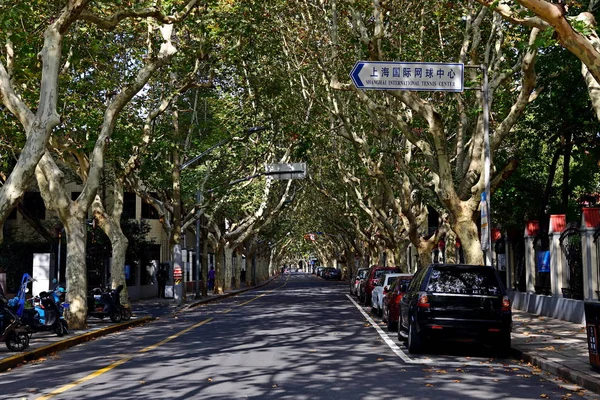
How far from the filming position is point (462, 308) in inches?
519

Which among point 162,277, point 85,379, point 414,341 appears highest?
point 162,277

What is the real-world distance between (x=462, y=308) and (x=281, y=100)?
20435mm

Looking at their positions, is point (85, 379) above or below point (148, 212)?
below

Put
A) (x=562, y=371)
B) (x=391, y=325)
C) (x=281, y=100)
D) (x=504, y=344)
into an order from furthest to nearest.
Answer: (x=281, y=100)
(x=391, y=325)
(x=504, y=344)
(x=562, y=371)

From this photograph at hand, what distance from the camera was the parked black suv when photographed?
517 inches

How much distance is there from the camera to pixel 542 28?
10.2 meters

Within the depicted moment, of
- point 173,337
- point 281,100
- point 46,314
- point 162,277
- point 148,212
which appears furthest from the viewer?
point 148,212

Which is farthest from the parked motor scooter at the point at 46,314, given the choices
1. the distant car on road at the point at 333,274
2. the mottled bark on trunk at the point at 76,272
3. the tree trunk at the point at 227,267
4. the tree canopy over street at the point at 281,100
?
the distant car on road at the point at 333,274

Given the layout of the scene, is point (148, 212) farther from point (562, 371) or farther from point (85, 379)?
point (562, 371)

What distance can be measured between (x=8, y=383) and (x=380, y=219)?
92.6 feet

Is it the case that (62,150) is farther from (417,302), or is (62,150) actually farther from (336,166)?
(336,166)

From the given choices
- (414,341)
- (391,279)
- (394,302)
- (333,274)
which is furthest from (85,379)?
(333,274)

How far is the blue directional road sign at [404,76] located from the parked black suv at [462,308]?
13.5 ft

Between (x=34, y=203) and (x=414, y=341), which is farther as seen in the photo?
(x=34, y=203)
